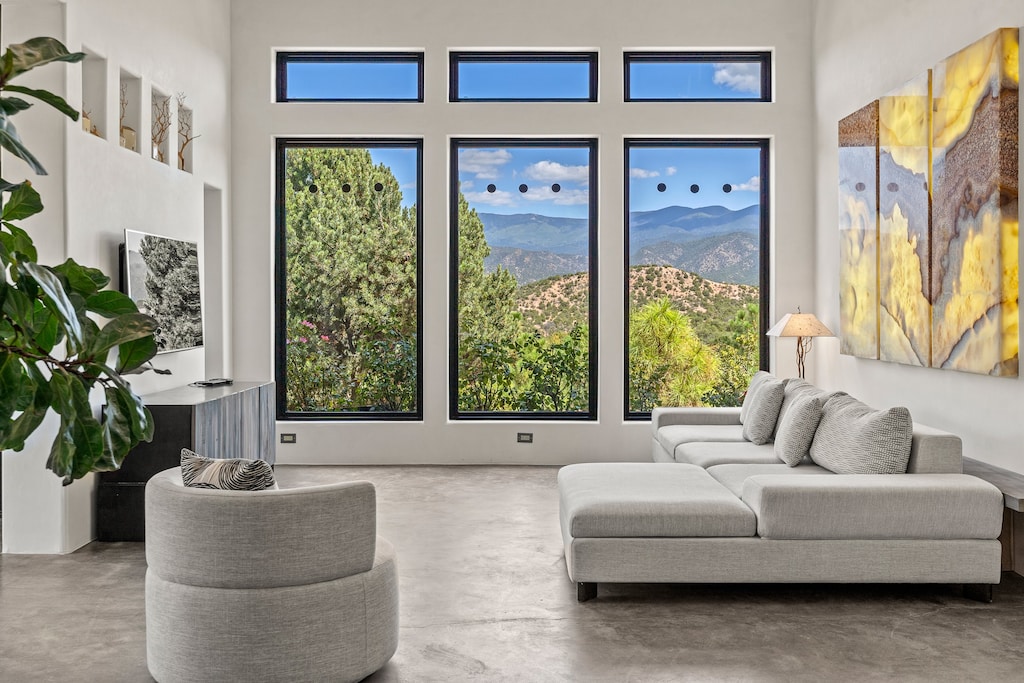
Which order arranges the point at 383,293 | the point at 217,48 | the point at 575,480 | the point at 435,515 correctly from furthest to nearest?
the point at 383,293 → the point at 217,48 → the point at 435,515 → the point at 575,480

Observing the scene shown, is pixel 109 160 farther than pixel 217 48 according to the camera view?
No

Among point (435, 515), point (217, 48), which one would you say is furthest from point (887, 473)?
point (217, 48)

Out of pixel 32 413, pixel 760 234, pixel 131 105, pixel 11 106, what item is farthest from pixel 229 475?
pixel 760 234

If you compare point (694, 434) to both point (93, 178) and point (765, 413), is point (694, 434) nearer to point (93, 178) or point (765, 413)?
point (765, 413)

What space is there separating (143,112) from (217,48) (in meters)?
1.84

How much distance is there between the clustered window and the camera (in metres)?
8.11

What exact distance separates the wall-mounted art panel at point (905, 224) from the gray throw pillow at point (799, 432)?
32.7 inches

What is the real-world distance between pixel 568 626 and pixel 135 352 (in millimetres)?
2938

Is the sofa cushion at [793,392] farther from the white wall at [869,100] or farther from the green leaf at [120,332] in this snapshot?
the green leaf at [120,332]

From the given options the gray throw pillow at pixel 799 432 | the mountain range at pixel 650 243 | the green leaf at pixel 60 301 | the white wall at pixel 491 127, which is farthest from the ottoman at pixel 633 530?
the mountain range at pixel 650 243

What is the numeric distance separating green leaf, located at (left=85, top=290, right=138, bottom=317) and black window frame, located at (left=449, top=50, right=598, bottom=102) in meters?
7.13

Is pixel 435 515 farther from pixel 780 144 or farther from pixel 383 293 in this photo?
pixel 780 144

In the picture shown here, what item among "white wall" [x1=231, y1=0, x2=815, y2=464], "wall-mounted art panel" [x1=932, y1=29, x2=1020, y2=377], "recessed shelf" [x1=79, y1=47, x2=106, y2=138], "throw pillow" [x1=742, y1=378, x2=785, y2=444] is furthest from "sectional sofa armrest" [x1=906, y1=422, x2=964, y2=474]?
"recessed shelf" [x1=79, y1=47, x2=106, y2=138]

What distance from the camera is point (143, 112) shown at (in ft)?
19.7
